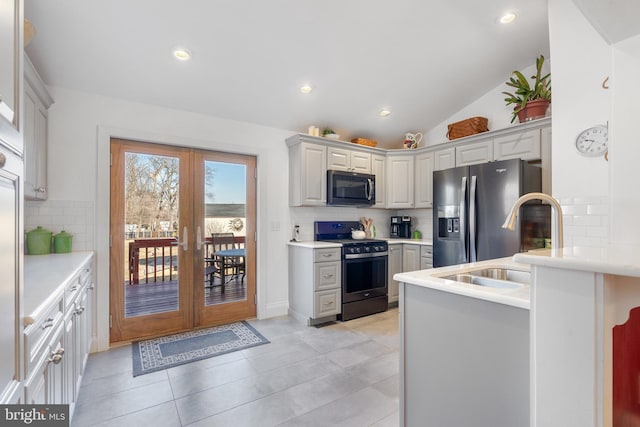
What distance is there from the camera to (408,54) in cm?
307

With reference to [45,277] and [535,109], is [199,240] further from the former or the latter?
[535,109]

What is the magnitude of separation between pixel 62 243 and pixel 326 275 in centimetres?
255

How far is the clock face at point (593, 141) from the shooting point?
85.0 inches

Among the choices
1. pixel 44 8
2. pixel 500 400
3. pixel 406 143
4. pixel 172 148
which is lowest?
pixel 500 400

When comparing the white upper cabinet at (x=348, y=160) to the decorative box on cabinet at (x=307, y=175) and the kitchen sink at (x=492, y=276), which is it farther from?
the kitchen sink at (x=492, y=276)

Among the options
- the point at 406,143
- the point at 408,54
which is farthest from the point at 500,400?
the point at 406,143

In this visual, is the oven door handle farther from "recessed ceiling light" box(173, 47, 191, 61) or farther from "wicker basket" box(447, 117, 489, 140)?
"recessed ceiling light" box(173, 47, 191, 61)

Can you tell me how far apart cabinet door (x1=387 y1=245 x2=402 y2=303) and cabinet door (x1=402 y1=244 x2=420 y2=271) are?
0.06m

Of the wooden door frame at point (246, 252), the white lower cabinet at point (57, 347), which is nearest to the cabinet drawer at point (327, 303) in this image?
the wooden door frame at point (246, 252)

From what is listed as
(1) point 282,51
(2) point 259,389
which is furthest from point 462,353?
(1) point 282,51

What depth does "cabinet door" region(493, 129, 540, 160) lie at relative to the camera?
3088mm

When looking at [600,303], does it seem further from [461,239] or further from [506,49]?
[506,49]

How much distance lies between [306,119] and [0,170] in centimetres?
333

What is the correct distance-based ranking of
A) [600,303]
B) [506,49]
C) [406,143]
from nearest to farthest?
[600,303]
[506,49]
[406,143]
